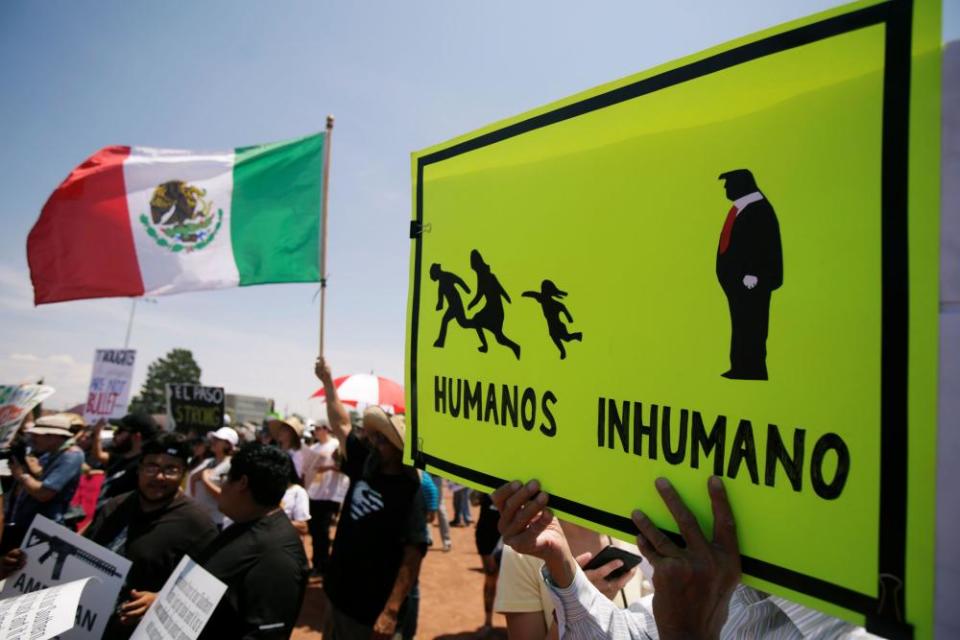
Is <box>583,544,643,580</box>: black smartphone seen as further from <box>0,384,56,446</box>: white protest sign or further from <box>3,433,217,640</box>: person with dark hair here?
<box>0,384,56,446</box>: white protest sign

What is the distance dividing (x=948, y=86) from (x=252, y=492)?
2.86 meters

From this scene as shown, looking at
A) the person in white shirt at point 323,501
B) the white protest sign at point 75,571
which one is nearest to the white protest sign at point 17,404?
the white protest sign at point 75,571

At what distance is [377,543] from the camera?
3.17 metres

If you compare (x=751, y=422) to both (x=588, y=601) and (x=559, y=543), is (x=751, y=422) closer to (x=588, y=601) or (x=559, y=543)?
(x=559, y=543)

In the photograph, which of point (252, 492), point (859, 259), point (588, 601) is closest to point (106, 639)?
point (252, 492)

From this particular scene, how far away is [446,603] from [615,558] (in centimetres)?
621

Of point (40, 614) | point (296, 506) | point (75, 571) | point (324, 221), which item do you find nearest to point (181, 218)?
point (324, 221)

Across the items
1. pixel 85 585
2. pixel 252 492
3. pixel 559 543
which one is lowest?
pixel 85 585

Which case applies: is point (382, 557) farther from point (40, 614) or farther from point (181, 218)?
point (181, 218)

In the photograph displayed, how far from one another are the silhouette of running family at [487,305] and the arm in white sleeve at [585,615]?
2.05ft

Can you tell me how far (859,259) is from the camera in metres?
0.81

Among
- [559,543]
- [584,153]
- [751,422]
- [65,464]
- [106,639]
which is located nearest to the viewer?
[751,422]

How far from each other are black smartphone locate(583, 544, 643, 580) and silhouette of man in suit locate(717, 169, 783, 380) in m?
0.97

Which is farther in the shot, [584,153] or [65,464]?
[65,464]
